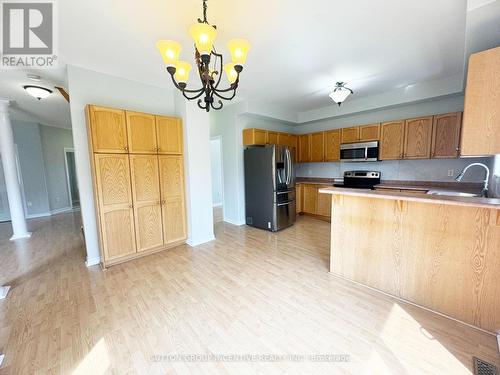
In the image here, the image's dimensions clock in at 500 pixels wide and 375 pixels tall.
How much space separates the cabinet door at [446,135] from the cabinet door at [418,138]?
0.22 feet

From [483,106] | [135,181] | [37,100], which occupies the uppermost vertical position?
[37,100]

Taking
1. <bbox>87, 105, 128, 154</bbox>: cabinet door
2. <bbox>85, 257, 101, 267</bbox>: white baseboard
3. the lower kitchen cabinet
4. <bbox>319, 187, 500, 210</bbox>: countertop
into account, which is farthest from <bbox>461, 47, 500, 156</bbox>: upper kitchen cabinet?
<bbox>85, 257, 101, 267</bbox>: white baseboard

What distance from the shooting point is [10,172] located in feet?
13.3

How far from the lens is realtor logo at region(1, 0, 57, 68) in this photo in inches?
65.6

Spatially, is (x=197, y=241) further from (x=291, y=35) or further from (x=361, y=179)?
(x=361, y=179)

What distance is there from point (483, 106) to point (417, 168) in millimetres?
2996

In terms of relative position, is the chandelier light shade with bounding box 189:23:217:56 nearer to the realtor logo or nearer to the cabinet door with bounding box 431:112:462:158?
the realtor logo

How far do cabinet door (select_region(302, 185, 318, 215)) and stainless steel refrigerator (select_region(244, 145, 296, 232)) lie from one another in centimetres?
87

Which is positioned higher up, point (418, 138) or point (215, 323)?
point (418, 138)

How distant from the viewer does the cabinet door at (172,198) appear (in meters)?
3.23

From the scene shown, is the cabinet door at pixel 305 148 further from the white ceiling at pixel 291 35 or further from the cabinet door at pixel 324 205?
the white ceiling at pixel 291 35

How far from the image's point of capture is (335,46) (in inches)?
91.9

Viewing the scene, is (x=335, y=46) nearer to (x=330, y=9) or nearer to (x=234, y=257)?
(x=330, y=9)

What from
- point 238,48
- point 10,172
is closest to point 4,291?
point 10,172
